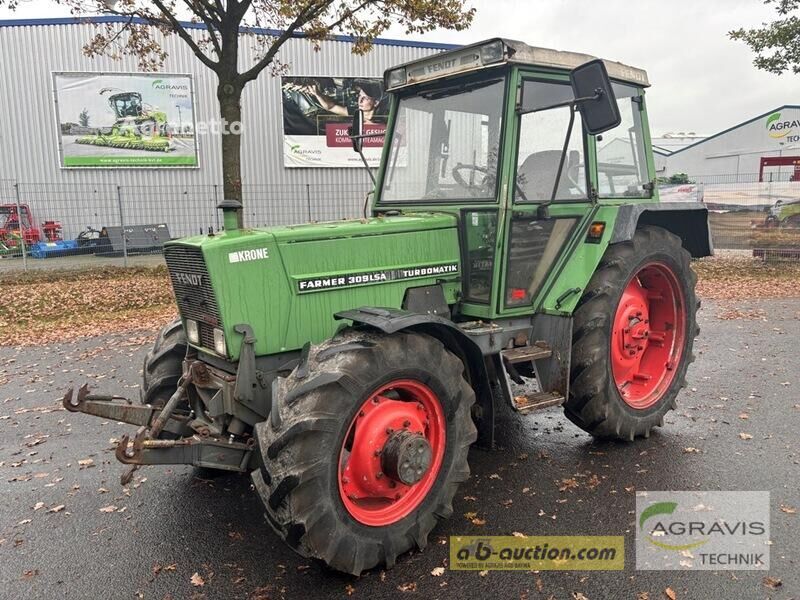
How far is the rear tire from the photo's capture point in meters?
4.21

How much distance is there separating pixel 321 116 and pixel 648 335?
16.9m

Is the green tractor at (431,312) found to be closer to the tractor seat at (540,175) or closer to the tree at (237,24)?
the tractor seat at (540,175)

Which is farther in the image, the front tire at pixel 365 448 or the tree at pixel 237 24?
the tree at pixel 237 24

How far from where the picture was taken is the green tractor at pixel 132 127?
19.0 metres

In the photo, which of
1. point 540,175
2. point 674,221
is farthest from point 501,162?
point 674,221

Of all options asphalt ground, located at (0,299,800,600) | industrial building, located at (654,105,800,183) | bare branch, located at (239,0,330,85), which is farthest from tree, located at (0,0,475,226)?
industrial building, located at (654,105,800,183)

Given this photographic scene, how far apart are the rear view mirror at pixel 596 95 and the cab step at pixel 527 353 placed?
1440mm

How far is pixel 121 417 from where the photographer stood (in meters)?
3.41

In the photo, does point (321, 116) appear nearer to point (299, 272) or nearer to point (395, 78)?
point (395, 78)

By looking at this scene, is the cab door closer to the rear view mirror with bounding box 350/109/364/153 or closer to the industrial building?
the rear view mirror with bounding box 350/109/364/153

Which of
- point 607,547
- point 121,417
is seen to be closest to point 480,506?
point 607,547

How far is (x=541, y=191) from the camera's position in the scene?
13.5ft

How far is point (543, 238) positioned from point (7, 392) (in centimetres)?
549

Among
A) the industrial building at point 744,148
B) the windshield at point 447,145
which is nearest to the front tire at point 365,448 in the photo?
the windshield at point 447,145
